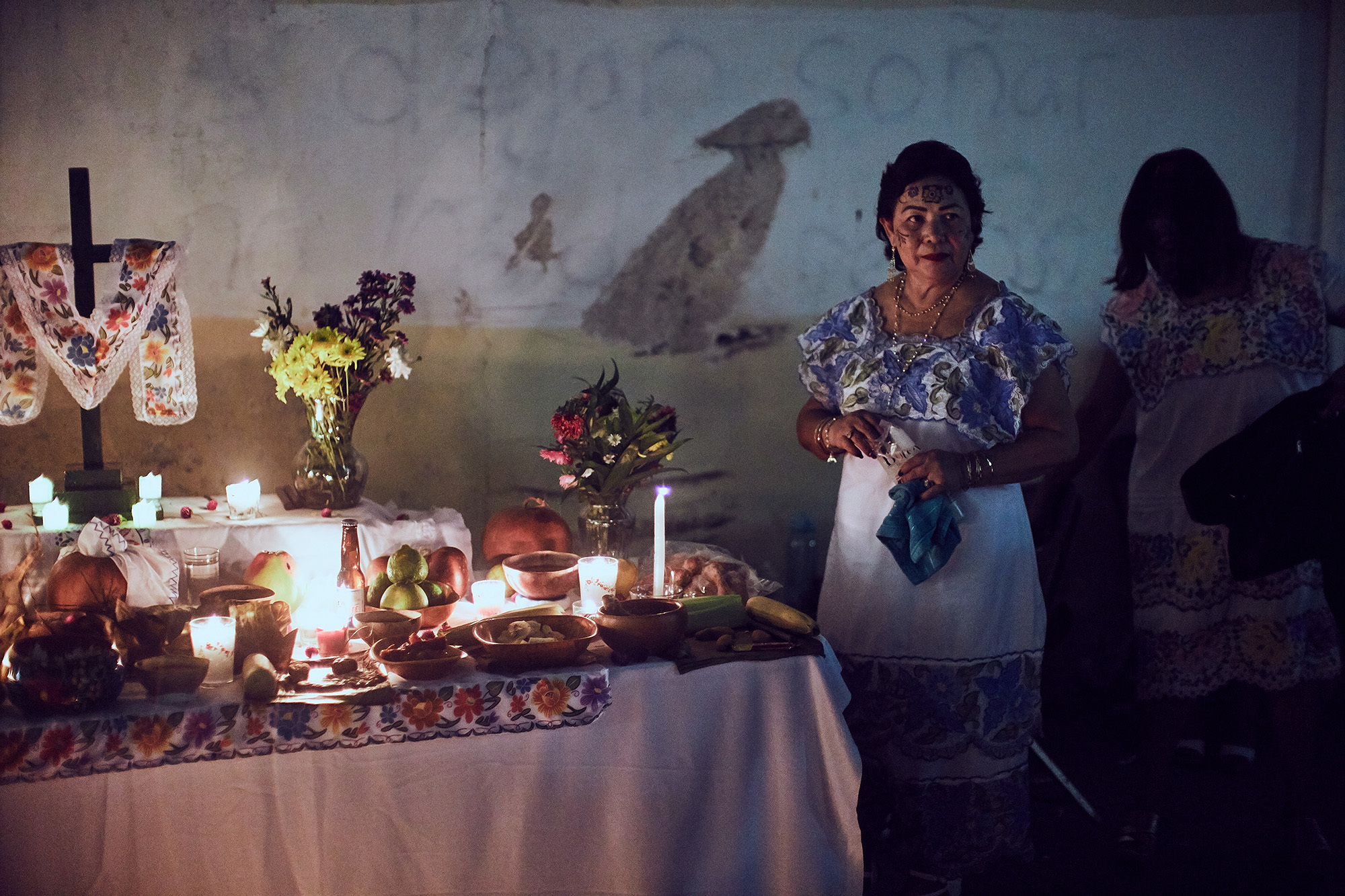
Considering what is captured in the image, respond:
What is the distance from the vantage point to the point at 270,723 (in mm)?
1903

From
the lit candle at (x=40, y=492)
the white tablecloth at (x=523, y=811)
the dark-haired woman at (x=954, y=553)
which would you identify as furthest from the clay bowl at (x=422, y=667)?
the lit candle at (x=40, y=492)

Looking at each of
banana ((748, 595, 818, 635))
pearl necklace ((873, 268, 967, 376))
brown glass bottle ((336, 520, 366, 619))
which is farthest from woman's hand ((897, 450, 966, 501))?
brown glass bottle ((336, 520, 366, 619))

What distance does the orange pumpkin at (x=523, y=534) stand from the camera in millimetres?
2861

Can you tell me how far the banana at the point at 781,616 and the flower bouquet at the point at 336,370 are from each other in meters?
1.28

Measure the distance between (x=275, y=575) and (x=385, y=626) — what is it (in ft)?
1.43

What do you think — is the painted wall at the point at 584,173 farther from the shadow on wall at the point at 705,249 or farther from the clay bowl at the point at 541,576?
the clay bowl at the point at 541,576

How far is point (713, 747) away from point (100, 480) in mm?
1929

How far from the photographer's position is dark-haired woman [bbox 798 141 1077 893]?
7.46ft

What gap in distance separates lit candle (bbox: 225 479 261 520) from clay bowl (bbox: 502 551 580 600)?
0.85 m

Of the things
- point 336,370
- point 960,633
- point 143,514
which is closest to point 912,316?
point 960,633

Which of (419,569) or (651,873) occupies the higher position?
(419,569)

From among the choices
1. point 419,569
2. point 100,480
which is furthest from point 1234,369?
point 100,480

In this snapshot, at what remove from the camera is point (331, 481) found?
9.70ft

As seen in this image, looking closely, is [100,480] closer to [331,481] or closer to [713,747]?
[331,481]
